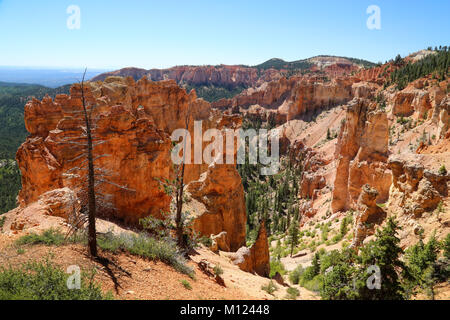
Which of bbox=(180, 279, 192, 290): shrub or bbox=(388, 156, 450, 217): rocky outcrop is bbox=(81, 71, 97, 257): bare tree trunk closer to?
bbox=(180, 279, 192, 290): shrub

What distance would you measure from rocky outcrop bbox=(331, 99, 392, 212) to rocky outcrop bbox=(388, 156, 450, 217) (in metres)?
14.0

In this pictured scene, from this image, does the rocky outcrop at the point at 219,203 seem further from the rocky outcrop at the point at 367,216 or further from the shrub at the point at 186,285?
the shrub at the point at 186,285

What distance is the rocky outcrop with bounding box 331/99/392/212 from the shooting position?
28328mm

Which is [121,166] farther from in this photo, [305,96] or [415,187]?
[305,96]

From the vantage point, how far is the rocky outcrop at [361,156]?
1115 inches

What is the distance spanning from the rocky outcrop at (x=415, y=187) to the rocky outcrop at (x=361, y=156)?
1399 cm

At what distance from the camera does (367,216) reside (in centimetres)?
1534

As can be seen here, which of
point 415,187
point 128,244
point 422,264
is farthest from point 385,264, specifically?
point 128,244

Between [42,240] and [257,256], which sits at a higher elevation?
[42,240]

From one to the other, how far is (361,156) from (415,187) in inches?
706

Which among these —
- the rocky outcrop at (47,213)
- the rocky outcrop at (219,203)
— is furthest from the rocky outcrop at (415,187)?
the rocky outcrop at (47,213)

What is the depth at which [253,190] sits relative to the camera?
6800 centimetres

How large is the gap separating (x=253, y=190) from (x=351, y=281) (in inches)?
2359
